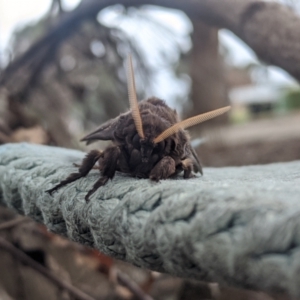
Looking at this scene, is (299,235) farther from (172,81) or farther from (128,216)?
(172,81)

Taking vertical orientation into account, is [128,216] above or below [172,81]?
above

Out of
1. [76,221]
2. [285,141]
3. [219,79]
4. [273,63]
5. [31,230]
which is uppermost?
[76,221]

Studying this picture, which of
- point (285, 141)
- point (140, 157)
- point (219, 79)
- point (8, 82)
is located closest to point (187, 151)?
point (140, 157)

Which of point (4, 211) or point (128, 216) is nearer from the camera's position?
point (128, 216)

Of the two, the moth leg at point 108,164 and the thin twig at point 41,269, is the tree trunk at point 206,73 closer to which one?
the thin twig at point 41,269

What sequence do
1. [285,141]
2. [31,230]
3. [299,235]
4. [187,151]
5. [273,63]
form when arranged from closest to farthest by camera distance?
[299,235] → [187,151] → [273,63] → [31,230] → [285,141]

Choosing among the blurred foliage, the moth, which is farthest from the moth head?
the blurred foliage

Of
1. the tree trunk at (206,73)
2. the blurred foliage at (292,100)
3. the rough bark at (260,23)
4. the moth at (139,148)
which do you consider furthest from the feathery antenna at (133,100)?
the blurred foliage at (292,100)

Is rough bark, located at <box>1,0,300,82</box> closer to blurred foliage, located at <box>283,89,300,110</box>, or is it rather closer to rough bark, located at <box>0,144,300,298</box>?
rough bark, located at <box>0,144,300,298</box>
